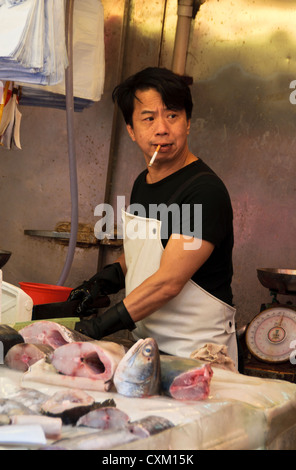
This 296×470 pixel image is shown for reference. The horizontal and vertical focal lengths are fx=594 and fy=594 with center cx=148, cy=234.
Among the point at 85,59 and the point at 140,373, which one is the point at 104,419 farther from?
the point at 85,59

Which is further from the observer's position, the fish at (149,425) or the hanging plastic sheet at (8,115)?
the hanging plastic sheet at (8,115)

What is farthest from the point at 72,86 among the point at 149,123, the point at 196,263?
the point at 196,263

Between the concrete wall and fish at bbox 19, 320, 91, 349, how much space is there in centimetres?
283

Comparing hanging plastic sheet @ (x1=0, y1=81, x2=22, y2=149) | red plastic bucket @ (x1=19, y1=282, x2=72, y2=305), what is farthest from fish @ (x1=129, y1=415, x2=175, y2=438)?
hanging plastic sheet @ (x1=0, y1=81, x2=22, y2=149)

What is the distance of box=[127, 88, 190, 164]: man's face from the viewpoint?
8.77ft

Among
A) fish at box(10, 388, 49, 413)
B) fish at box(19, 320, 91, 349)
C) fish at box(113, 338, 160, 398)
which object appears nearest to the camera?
fish at box(10, 388, 49, 413)

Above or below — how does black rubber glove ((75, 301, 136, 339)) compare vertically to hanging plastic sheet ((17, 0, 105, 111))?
below

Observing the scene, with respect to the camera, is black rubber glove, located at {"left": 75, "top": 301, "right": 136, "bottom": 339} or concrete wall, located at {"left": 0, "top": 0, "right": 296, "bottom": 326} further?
concrete wall, located at {"left": 0, "top": 0, "right": 296, "bottom": 326}

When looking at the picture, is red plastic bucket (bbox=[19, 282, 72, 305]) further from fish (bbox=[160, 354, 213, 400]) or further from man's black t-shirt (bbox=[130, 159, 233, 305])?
fish (bbox=[160, 354, 213, 400])

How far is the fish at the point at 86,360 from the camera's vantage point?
1.62 m

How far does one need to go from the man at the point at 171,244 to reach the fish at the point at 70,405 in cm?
84

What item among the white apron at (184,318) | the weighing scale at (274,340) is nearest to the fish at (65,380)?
the white apron at (184,318)

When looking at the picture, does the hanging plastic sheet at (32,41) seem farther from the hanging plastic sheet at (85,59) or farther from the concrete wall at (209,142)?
the concrete wall at (209,142)
